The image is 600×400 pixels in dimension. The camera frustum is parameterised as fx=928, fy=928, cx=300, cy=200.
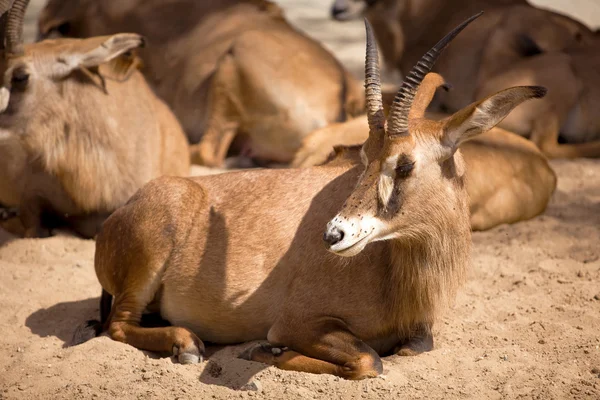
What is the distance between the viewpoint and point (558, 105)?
9.49 m

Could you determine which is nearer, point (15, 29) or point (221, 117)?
point (15, 29)

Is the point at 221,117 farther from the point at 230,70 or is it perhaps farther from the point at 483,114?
the point at 483,114

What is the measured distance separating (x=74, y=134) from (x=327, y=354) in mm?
3574

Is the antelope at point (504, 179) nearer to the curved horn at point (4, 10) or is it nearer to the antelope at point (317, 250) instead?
the antelope at point (317, 250)

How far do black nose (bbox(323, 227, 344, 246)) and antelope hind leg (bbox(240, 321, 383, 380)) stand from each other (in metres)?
0.68

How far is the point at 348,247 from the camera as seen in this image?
459cm

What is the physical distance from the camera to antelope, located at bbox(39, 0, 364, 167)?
9742 millimetres

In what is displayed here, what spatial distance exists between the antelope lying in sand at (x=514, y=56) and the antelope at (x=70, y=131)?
3.97 m

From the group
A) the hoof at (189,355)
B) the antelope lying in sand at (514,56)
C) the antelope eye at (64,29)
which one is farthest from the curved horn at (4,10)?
the antelope lying in sand at (514,56)

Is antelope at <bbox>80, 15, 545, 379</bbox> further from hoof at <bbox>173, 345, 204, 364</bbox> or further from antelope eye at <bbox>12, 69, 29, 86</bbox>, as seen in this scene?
antelope eye at <bbox>12, 69, 29, 86</bbox>

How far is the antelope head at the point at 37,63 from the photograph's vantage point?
736 cm

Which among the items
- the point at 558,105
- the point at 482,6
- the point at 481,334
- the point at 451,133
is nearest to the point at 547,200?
the point at 558,105

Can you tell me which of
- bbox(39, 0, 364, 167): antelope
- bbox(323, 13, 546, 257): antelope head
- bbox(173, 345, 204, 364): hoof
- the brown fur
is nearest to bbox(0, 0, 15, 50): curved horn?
the brown fur

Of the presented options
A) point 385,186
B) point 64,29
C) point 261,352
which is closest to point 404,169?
point 385,186
